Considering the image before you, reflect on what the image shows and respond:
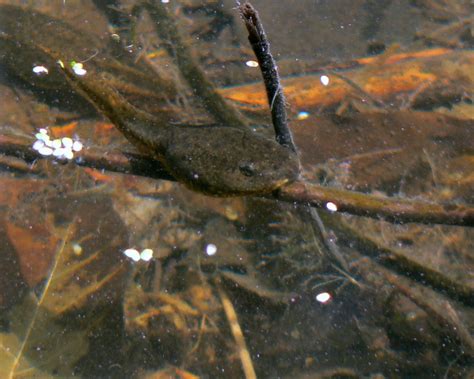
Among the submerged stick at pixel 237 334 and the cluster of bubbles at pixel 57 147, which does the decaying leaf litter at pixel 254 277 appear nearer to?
the submerged stick at pixel 237 334

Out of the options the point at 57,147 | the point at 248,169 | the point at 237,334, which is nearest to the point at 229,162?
the point at 248,169

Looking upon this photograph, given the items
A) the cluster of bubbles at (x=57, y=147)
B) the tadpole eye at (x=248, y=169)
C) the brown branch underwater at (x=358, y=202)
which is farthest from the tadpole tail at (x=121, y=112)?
the tadpole eye at (x=248, y=169)

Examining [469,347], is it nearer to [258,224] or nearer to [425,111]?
[258,224]

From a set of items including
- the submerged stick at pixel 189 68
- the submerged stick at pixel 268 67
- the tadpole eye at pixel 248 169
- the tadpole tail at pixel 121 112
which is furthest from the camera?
the submerged stick at pixel 189 68

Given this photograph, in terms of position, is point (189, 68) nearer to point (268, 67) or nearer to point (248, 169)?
point (268, 67)

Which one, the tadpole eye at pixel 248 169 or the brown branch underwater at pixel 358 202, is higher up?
the tadpole eye at pixel 248 169

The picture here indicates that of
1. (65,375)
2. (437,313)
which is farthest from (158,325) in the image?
(437,313)
